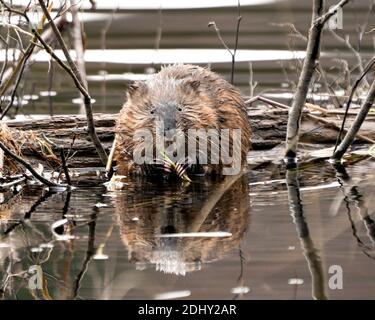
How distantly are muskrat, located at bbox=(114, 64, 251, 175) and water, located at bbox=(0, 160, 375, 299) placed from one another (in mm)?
181

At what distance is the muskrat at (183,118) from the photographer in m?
5.98

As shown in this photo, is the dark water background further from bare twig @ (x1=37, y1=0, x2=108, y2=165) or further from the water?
bare twig @ (x1=37, y1=0, x2=108, y2=165)

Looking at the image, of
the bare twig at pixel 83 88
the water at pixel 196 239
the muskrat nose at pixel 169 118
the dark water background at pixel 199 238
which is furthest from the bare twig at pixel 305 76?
the bare twig at pixel 83 88

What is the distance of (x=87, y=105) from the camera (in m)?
5.69

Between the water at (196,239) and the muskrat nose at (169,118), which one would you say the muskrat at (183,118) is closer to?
the muskrat nose at (169,118)

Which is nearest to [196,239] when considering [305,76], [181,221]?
[181,221]

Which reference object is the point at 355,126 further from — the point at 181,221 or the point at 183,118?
the point at 181,221

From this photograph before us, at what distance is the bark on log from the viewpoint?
6.58m

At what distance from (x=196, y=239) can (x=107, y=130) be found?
2345 mm

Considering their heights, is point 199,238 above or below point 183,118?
below

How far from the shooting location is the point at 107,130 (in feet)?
22.0

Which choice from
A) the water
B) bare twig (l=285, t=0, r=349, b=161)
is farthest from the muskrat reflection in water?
bare twig (l=285, t=0, r=349, b=161)

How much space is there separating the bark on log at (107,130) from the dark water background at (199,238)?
37 centimetres
